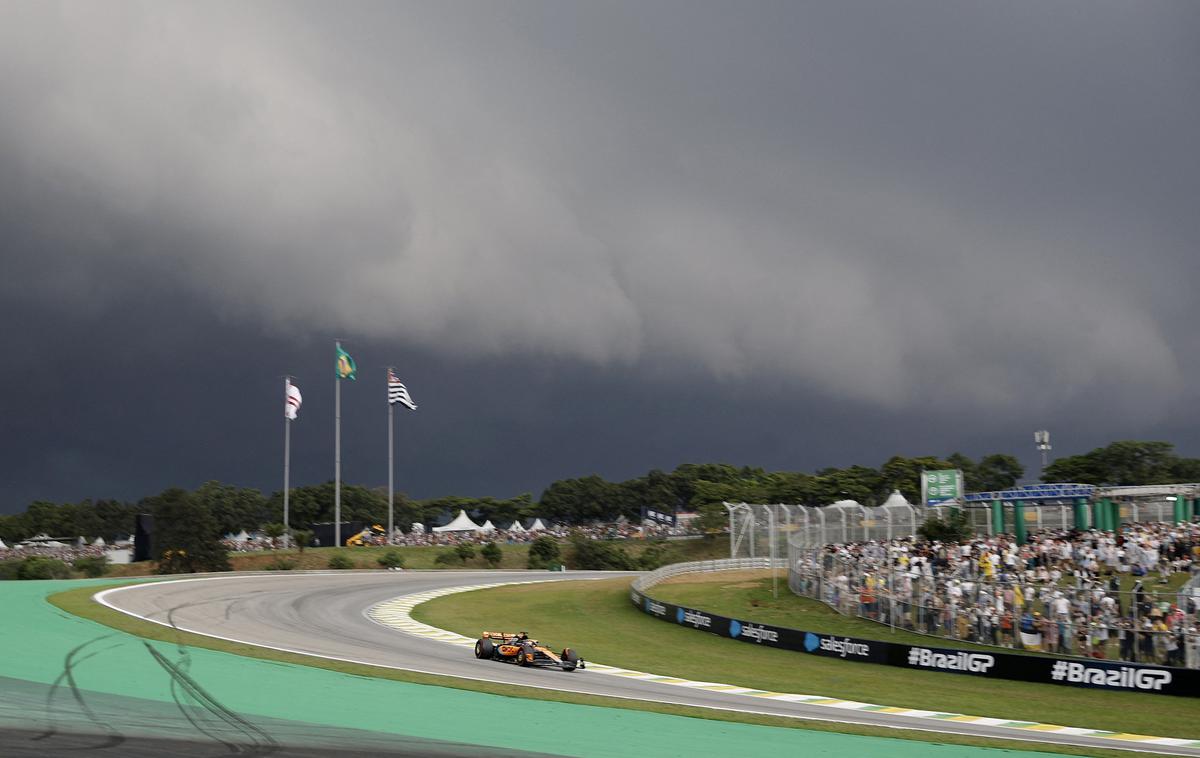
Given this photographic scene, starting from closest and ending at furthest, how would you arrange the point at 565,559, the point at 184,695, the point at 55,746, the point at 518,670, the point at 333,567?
the point at 55,746, the point at 184,695, the point at 518,670, the point at 333,567, the point at 565,559

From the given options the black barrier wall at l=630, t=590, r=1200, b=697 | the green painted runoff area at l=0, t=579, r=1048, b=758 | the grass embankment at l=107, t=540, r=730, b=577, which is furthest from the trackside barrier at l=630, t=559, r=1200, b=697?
the grass embankment at l=107, t=540, r=730, b=577

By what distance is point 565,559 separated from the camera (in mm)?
81562

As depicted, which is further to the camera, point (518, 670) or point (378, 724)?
point (518, 670)

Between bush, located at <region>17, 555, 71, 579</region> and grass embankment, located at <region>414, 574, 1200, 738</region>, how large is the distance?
1104 inches

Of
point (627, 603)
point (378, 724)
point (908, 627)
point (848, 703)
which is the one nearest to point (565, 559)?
point (627, 603)

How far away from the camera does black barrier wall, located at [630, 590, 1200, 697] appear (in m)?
22.1

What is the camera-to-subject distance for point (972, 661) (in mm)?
24875

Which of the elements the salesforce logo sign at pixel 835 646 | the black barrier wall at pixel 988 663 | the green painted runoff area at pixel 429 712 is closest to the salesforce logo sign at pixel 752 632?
the black barrier wall at pixel 988 663

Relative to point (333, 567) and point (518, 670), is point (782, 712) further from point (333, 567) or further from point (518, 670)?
point (333, 567)

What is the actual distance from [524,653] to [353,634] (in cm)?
783

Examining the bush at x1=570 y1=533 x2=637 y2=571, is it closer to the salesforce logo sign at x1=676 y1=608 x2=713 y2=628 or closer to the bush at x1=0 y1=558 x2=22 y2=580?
the bush at x1=0 y1=558 x2=22 y2=580

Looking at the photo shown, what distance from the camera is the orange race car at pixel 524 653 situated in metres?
24.5

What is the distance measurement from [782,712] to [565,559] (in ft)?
205

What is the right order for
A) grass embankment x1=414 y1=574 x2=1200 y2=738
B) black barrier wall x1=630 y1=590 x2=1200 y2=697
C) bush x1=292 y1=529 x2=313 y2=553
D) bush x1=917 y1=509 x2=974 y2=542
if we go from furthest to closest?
bush x1=292 y1=529 x2=313 y2=553
bush x1=917 y1=509 x2=974 y2=542
black barrier wall x1=630 y1=590 x2=1200 y2=697
grass embankment x1=414 y1=574 x2=1200 y2=738
